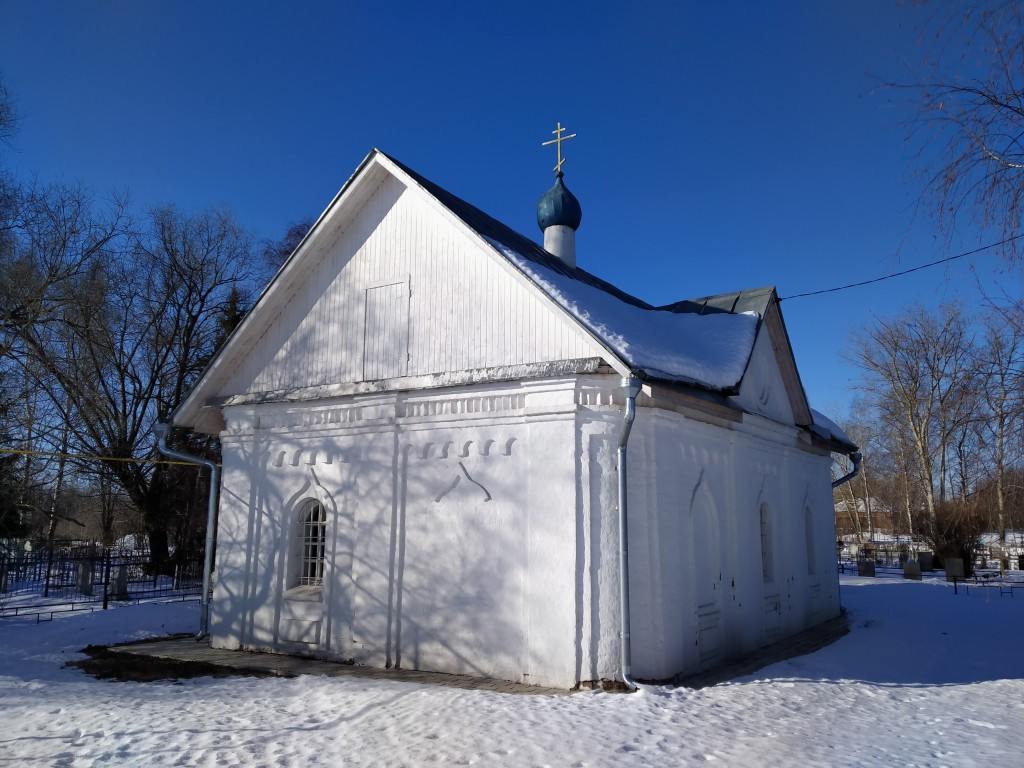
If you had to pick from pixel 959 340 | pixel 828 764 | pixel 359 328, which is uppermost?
pixel 359 328

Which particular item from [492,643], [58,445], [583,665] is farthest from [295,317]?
[58,445]

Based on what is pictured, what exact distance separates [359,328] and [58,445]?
1695 centimetres

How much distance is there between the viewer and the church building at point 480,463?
8.23 metres

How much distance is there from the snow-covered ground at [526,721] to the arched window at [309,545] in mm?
2117

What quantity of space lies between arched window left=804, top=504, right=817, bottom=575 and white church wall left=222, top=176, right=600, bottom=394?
25.0 feet

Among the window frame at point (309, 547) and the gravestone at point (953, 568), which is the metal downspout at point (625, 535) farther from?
the gravestone at point (953, 568)

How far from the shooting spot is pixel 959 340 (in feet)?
27.3

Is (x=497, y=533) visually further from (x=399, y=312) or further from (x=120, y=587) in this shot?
(x=120, y=587)

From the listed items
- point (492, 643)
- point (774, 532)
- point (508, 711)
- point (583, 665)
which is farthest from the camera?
point (774, 532)

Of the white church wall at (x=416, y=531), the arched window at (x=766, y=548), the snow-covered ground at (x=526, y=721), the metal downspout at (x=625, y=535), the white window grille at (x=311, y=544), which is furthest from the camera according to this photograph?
the arched window at (x=766, y=548)

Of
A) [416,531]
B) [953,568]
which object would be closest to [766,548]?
[416,531]

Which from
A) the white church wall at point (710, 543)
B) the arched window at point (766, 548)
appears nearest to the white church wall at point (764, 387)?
the white church wall at point (710, 543)

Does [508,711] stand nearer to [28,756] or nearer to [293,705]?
[293,705]

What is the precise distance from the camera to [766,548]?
11758mm
